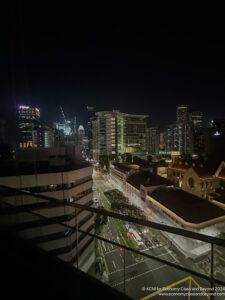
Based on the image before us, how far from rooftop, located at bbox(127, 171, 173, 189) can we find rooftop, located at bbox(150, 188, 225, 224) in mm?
2245

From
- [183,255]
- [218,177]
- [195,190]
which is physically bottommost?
[183,255]

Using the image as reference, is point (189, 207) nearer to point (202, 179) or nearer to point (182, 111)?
point (202, 179)

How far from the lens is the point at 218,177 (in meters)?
15.0

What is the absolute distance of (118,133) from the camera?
1800 inches

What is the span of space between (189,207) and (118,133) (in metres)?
36.8

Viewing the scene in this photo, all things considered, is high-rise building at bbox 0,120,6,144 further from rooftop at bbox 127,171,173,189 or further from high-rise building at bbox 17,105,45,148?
rooftop at bbox 127,171,173,189

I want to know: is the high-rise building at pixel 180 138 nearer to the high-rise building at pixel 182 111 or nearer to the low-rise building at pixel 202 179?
the low-rise building at pixel 202 179

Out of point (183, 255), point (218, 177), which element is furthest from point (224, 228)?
point (218, 177)

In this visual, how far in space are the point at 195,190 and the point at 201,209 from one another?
5.61 metres

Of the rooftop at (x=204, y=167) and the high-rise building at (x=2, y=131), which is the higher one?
the high-rise building at (x=2, y=131)

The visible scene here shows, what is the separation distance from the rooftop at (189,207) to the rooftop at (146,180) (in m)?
2.24

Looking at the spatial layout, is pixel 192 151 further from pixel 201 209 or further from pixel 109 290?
pixel 109 290

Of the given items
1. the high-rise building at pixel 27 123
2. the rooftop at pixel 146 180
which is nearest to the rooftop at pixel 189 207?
the rooftop at pixel 146 180

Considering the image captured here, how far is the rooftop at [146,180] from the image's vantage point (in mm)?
15048
